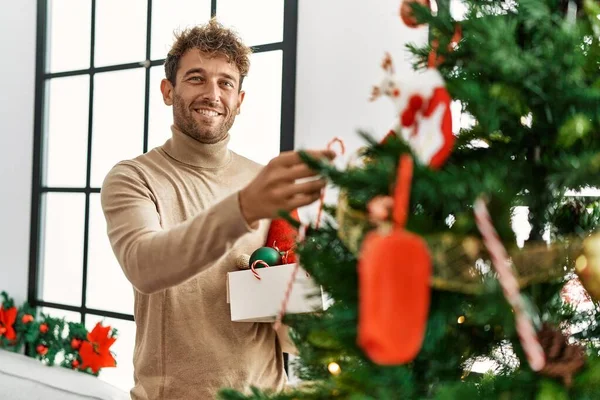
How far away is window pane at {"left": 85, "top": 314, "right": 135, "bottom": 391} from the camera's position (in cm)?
239

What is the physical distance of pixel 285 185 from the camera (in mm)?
720

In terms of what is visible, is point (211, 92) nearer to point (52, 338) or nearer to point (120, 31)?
point (120, 31)

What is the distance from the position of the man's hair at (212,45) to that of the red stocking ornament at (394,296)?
3.67 feet

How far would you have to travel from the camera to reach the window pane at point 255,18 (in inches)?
78.8

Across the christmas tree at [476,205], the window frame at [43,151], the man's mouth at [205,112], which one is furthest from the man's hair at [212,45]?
the christmas tree at [476,205]

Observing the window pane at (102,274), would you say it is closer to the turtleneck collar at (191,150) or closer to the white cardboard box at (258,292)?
the turtleneck collar at (191,150)

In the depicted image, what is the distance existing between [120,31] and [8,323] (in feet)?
3.96

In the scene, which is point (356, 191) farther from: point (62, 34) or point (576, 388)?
point (62, 34)

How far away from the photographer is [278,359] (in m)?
1.43

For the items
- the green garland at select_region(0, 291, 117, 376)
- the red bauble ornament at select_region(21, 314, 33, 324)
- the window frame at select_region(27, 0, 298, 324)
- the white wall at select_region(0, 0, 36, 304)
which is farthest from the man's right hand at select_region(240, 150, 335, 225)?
the white wall at select_region(0, 0, 36, 304)

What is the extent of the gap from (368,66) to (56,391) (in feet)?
4.41

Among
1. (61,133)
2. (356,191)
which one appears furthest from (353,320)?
(61,133)

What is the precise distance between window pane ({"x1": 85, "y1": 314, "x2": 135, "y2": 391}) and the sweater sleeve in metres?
1.24

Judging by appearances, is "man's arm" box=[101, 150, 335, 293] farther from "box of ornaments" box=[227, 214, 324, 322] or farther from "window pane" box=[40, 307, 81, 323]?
"window pane" box=[40, 307, 81, 323]
